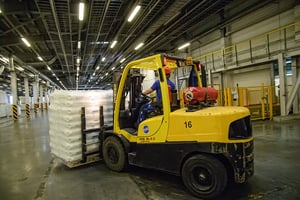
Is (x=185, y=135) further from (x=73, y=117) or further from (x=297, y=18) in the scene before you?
(x=297, y=18)

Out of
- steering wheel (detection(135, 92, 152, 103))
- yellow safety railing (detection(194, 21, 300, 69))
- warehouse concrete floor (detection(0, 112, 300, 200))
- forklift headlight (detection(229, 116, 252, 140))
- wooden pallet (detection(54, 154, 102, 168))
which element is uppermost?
yellow safety railing (detection(194, 21, 300, 69))

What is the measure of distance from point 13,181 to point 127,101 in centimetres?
268

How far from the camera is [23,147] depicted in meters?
7.52

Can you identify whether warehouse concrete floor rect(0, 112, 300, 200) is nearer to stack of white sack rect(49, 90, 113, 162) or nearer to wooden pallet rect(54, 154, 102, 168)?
wooden pallet rect(54, 154, 102, 168)

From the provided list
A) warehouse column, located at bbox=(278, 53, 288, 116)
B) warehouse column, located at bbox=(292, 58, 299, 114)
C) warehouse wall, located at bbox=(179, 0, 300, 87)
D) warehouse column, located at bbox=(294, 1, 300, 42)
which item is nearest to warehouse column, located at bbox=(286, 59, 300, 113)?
warehouse column, located at bbox=(292, 58, 299, 114)

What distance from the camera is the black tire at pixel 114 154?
14.7 feet

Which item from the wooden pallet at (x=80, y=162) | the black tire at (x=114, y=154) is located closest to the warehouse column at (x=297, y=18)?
the black tire at (x=114, y=154)

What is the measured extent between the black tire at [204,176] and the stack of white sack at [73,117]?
8.22 feet

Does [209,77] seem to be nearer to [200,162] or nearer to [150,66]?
[150,66]

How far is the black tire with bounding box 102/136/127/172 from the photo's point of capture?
4.47 metres

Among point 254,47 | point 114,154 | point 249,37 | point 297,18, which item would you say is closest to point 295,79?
point 254,47

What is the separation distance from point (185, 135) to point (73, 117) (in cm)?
261

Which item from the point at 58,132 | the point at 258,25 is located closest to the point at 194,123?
the point at 58,132

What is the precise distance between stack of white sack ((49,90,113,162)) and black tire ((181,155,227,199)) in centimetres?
250
